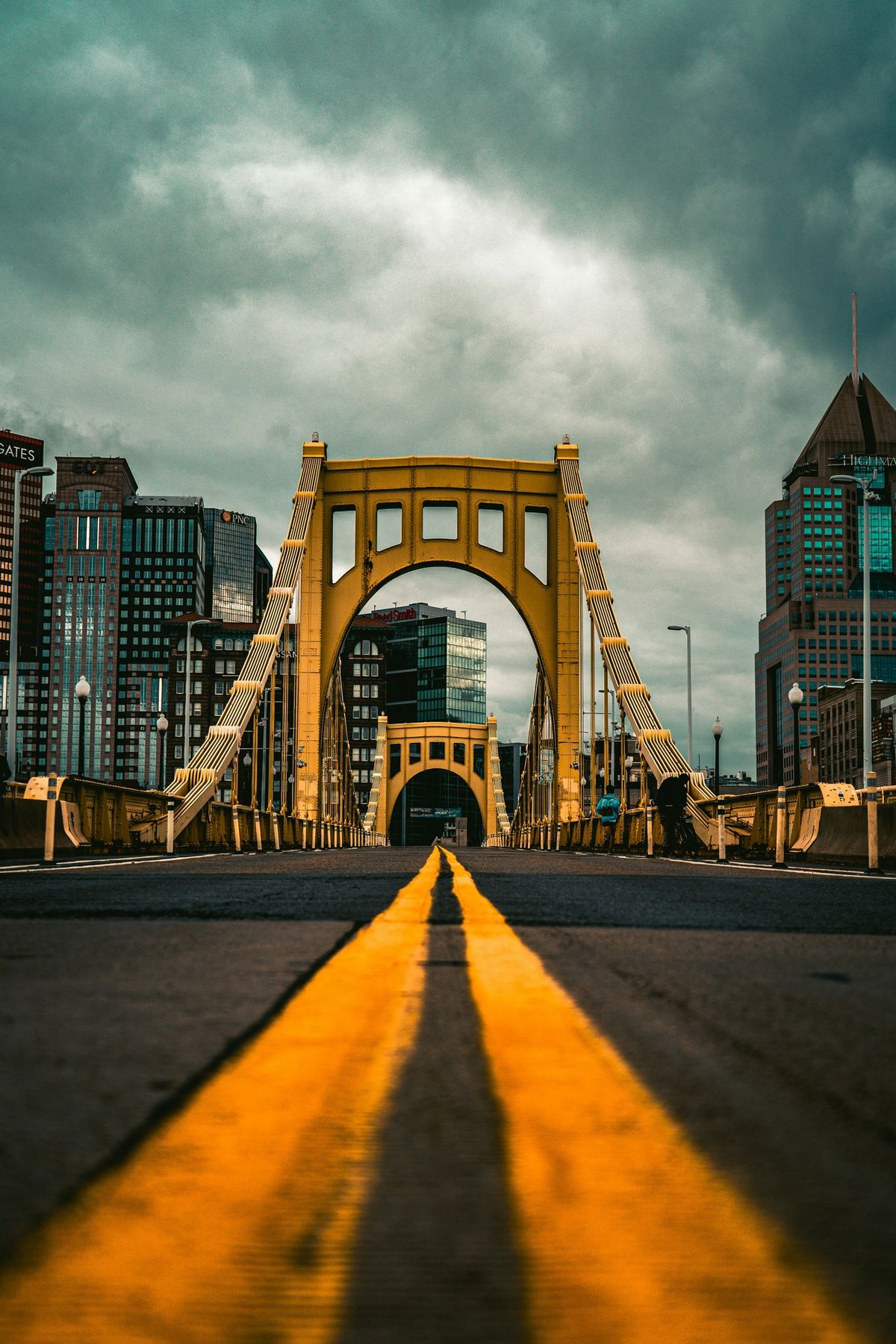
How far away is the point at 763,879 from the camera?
32.5 ft

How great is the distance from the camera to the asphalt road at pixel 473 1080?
3.09ft

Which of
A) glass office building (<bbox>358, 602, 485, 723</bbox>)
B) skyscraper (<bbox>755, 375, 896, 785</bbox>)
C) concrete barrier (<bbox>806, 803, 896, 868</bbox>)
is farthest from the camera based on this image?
glass office building (<bbox>358, 602, 485, 723</bbox>)

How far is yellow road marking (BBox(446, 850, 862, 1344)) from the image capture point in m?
0.86

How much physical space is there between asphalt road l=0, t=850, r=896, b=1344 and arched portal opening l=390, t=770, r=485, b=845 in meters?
153

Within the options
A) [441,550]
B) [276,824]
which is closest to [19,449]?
[441,550]

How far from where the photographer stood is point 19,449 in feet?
608

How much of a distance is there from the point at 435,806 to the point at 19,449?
8024cm

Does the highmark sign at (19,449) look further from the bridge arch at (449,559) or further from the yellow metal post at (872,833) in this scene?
the yellow metal post at (872,833)

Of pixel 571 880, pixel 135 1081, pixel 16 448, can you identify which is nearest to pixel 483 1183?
pixel 135 1081

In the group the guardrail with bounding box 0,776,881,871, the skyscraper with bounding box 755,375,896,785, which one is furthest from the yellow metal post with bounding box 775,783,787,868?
the skyscraper with bounding box 755,375,896,785

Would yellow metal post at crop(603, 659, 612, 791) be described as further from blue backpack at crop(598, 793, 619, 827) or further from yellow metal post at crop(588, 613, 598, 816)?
blue backpack at crop(598, 793, 619, 827)

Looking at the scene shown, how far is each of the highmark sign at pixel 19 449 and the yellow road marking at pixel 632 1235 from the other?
192012 mm

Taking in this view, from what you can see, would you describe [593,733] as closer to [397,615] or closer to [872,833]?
[872,833]

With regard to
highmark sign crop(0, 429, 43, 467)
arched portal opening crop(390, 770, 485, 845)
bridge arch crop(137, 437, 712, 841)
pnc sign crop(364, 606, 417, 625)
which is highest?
highmark sign crop(0, 429, 43, 467)
